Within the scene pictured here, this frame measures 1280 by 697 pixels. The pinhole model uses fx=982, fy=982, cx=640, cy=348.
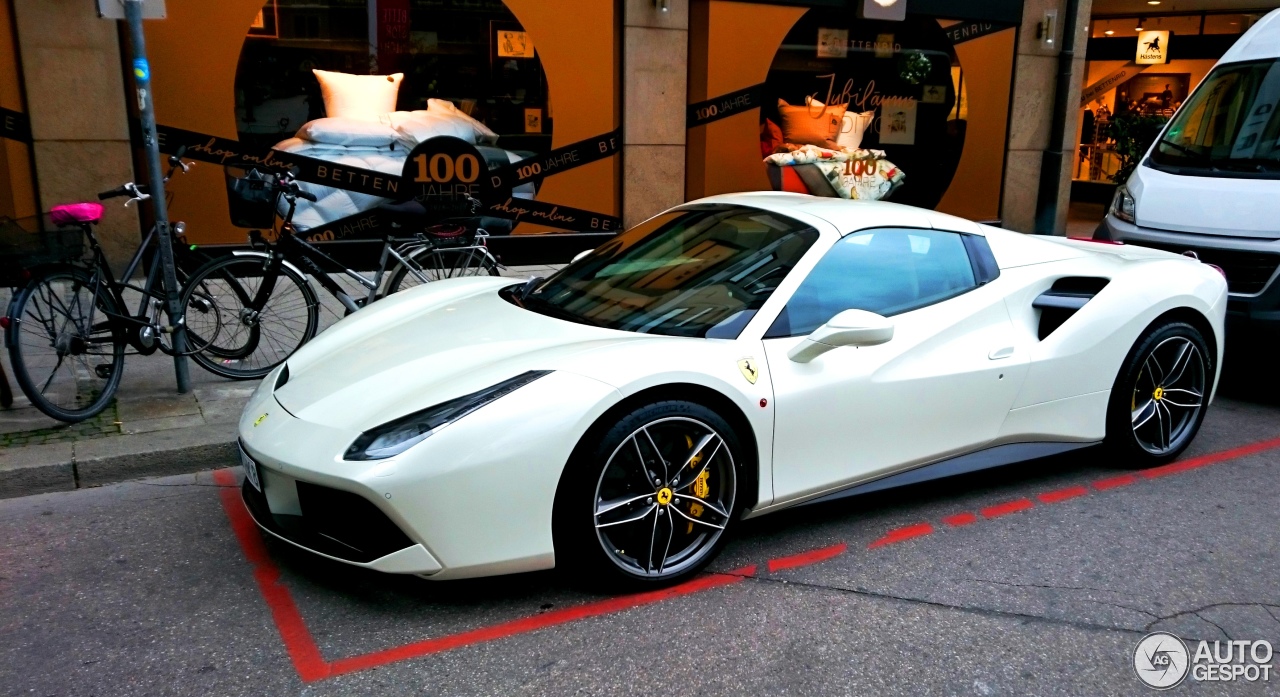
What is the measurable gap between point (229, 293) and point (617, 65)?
210 inches

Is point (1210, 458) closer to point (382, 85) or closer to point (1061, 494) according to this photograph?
point (1061, 494)

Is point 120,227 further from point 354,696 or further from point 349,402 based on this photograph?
point 354,696

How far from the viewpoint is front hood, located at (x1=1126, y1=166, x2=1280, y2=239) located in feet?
20.6

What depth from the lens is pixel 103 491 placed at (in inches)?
179

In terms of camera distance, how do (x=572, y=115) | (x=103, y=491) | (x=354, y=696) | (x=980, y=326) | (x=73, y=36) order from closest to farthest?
(x=354, y=696), (x=980, y=326), (x=103, y=491), (x=73, y=36), (x=572, y=115)

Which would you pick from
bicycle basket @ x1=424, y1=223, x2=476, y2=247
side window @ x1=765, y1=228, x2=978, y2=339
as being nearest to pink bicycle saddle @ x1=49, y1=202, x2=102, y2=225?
bicycle basket @ x1=424, y1=223, x2=476, y2=247

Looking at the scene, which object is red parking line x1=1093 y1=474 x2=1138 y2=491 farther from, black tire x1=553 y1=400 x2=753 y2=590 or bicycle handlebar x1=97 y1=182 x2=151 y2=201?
bicycle handlebar x1=97 y1=182 x2=151 y2=201

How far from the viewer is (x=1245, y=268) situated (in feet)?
20.6

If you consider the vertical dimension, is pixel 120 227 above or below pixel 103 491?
above

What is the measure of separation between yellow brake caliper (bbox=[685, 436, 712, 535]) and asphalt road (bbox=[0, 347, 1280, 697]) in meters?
0.27

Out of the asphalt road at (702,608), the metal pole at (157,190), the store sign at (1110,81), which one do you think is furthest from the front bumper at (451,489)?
the store sign at (1110,81)

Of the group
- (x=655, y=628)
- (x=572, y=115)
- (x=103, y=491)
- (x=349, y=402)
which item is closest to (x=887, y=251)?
(x=655, y=628)

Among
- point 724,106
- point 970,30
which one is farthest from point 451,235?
point 970,30

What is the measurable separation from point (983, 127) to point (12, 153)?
10400mm
